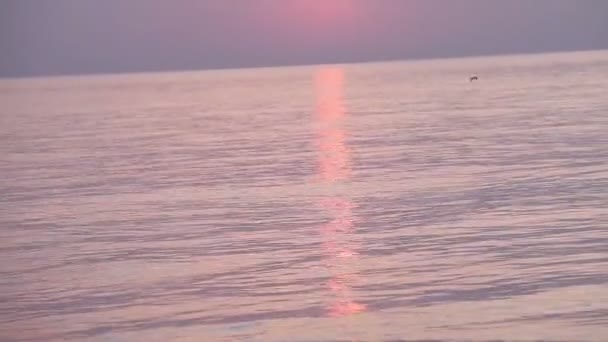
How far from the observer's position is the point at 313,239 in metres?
16.9

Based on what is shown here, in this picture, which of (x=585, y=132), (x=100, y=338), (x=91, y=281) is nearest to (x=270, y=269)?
(x=91, y=281)

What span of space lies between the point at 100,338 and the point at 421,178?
493 inches

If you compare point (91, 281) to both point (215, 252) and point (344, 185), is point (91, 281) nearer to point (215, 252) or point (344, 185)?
point (215, 252)

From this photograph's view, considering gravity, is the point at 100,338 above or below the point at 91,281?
below

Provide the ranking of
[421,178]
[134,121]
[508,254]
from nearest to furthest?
[508,254], [421,178], [134,121]

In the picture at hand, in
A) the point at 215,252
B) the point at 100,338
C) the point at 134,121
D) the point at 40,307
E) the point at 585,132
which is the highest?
the point at 134,121

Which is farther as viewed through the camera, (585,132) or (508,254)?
(585,132)

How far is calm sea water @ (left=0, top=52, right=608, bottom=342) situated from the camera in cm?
1208

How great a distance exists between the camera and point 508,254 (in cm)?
1500

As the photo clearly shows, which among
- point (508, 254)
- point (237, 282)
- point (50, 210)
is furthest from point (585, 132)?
point (237, 282)

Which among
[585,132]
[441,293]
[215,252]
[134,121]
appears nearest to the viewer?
[441,293]

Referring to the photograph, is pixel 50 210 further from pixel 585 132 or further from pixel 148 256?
pixel 585 132

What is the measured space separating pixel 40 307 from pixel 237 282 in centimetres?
219

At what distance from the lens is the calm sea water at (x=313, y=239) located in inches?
476
